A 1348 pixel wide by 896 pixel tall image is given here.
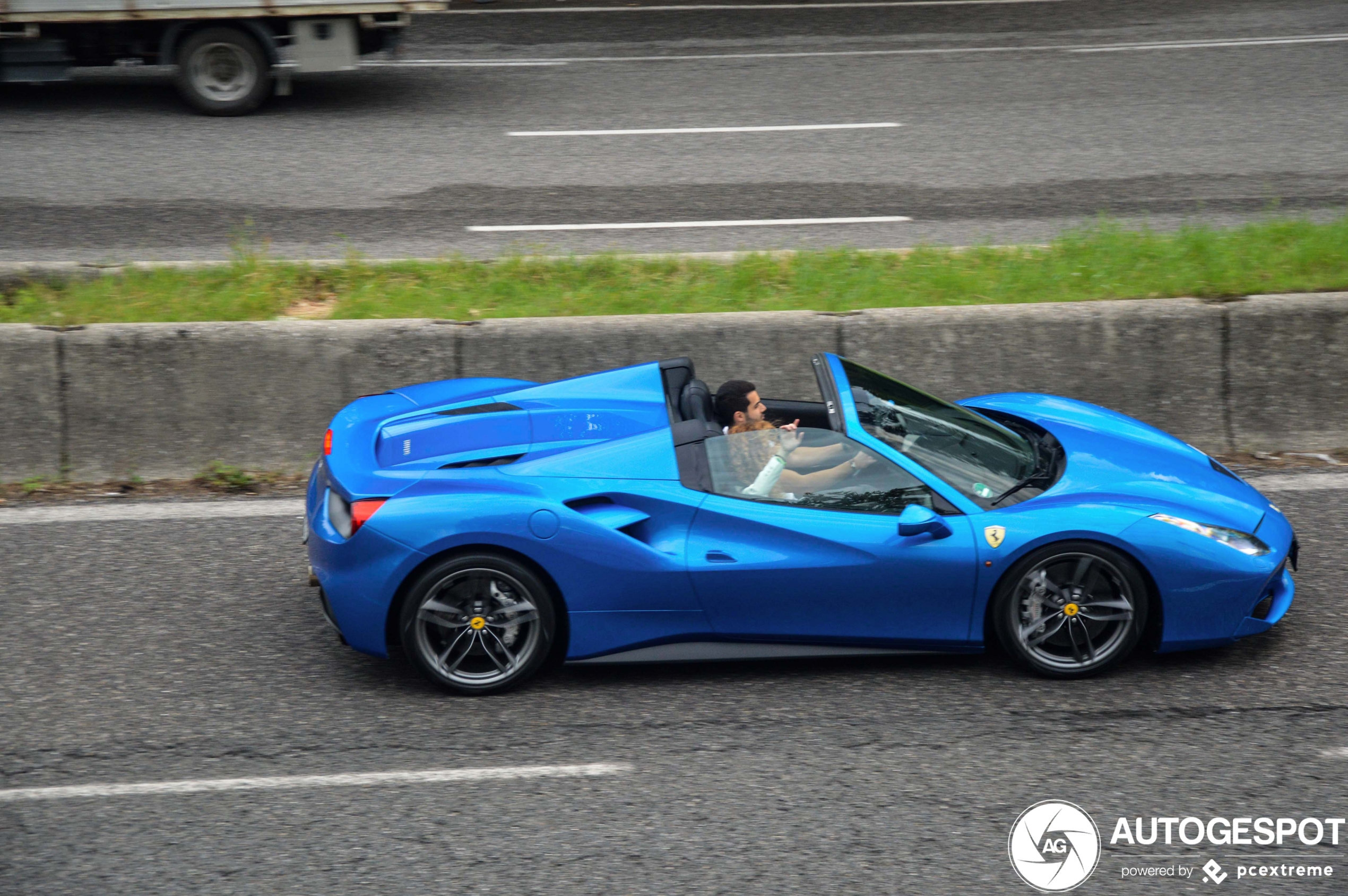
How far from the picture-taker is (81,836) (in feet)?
13.3

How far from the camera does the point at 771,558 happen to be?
478 cm

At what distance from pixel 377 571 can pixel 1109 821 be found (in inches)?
106

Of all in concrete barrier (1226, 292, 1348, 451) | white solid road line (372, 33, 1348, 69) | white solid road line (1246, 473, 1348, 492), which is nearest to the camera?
→ white solid road line (1246, 473, 1348, 492)

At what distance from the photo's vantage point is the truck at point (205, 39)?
1178 centimetres

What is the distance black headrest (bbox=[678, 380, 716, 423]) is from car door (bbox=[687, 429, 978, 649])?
18.1 inches

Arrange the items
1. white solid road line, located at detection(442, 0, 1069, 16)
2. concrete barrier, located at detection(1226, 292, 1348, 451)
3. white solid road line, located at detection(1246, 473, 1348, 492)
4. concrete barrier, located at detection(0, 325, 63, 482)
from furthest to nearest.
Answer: white solid road line, located at detection(442, 0, 1069, 16)
concrete barrier, located at detection(1226, 292, 1348, 451)
concrete barrier, located at detection(0, 325, 63, 482)
white solid road line, located at detection(1246, 473, 1348, 492)

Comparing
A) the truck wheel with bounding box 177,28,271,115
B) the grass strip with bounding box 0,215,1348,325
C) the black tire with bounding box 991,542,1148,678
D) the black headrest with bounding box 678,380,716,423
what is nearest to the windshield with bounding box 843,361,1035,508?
the black tire with bounding box 991,542,1148,678

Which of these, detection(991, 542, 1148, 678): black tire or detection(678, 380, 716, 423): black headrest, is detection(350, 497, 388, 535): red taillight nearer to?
detection(678, 380, 716, 423): black headrest

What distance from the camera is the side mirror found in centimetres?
472

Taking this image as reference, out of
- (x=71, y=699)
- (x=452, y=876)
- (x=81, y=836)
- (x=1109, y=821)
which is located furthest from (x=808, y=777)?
(x=71, y=699)

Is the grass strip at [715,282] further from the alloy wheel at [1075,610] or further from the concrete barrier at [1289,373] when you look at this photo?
the alloy wheel at [1075,610]

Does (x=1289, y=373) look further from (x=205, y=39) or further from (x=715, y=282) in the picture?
(x=205, y=39)

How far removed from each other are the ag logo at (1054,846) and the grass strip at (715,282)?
4.10 metres

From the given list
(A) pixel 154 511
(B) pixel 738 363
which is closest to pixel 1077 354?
(B) pixel 738 363
